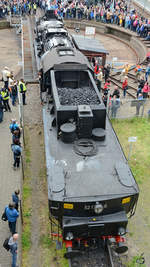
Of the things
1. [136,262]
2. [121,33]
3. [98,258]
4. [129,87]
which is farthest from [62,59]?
[121,33]

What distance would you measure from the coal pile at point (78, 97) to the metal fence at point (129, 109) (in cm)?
452

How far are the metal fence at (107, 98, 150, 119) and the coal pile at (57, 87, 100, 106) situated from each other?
4523 mm

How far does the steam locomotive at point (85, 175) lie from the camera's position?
6.61 meters

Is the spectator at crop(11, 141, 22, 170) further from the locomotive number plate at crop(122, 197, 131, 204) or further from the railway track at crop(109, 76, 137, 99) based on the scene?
the railway track at crop(109, 76, 137, 99)

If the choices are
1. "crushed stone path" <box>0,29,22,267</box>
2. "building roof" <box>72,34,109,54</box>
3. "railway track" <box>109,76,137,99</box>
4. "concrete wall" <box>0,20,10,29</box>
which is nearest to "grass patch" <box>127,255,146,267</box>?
"crushed stone path" <box>0,29,22,267</box>

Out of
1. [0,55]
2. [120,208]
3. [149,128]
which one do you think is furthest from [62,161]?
[0,55]

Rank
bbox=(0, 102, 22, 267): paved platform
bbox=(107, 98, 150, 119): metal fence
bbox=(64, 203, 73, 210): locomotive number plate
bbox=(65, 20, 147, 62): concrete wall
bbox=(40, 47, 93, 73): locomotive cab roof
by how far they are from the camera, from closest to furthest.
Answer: bbox=(64, 203, 73, 210): locomotive number plate, bbox=(0, 102, 22, 267): paved platform, bbox=(40, 47, 93, 73): locomotive cab roof, bbox=(107, 98, 150, 119): metal fence, bbox=(65, 20, 147, 62): concrete wall

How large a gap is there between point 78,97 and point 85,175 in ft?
10.6

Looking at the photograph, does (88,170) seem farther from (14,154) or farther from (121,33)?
(121,33)

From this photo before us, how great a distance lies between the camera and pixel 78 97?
9.17m

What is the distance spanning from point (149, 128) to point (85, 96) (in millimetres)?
6413

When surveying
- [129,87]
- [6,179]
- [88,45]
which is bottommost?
[6,179]

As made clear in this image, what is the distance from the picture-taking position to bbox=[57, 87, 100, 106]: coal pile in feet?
29.3

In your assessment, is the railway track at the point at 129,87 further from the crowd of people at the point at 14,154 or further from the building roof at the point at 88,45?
the crowd of people at the point at 14,154
